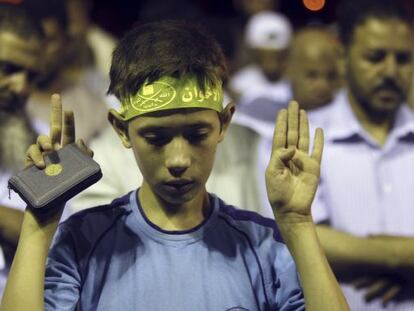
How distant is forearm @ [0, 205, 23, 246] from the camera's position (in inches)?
126

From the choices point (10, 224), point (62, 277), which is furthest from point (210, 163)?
point (10, 224)

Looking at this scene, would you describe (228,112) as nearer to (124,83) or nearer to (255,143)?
(124,83)

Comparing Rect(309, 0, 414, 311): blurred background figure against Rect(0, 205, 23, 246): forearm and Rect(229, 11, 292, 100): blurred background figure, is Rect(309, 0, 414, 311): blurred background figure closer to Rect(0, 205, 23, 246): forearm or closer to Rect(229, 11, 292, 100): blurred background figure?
Rect(0, 205, 23, 246): forearm

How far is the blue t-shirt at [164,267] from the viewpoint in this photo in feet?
7.18

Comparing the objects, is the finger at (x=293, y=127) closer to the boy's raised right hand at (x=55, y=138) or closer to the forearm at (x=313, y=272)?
the forearm at (x=313, y=272)

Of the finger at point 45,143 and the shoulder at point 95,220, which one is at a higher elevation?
the finger at point 45,143

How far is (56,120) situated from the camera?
7.27 feet

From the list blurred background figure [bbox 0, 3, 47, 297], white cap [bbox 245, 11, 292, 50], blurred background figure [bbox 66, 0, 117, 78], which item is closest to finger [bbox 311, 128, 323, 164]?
blurred background figure [bbox 0, 3, 47, 297]

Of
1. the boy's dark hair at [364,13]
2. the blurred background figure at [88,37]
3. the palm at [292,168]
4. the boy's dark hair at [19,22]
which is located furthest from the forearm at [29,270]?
the blurred background figure at [88,37]

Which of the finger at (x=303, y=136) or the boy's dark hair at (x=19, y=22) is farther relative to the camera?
the boy's dark hair at (x=19, y=22)

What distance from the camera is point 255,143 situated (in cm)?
371

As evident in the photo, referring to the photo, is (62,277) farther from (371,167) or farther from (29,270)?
(371,167)

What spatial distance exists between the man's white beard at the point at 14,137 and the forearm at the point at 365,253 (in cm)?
113

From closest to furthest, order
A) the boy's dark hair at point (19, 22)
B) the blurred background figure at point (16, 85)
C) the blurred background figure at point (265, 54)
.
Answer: the blurred background figure at point (16, 85) < the boy's dark hair at point (19, 22) < the blurred background figure at point (265, 54)
